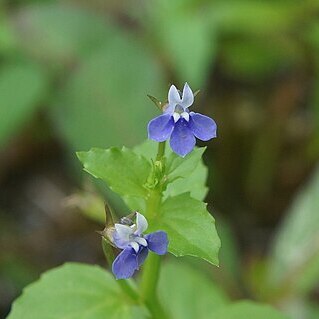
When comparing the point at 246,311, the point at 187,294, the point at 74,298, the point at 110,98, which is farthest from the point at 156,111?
the point at 74,298

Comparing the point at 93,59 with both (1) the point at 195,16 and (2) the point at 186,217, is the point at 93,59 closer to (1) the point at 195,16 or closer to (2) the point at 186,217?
(1) the point at 195,16

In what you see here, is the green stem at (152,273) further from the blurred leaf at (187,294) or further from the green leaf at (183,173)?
the blurred leaf at (187,294)

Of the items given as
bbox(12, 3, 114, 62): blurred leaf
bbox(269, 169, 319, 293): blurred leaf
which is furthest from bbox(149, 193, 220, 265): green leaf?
bbox(12, 3, 114, 62): blurred leaf

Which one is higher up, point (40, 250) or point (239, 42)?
point (239, 42)

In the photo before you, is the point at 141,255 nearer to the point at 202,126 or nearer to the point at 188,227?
the point at 188,227

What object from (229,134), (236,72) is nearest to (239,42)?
(236,72)

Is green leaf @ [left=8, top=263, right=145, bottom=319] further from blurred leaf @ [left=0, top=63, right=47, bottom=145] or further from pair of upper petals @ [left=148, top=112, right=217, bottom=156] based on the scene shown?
blurred leaf @ [left=0, top=63, right=47, bottom=145]
